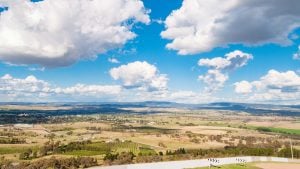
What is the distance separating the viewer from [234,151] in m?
152

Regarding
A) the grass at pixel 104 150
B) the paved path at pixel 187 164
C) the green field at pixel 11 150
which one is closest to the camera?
the paved path at pixel 187 164

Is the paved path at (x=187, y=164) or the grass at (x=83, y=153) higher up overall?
the paved path at (x=187, y=164)

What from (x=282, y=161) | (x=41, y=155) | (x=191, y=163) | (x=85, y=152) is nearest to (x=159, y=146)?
(x=85, y=152)

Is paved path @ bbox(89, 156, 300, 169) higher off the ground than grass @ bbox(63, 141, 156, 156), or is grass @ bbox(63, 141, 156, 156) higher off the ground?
paved path @ bbox(89, 156, 300, 169)

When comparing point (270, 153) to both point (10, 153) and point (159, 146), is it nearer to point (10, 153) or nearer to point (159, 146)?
point (159, 146)

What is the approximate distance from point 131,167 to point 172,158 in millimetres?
35580

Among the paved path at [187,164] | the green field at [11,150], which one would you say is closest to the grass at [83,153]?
the green field at [11,150]

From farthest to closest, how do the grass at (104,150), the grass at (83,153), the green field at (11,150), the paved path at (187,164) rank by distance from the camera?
1. the green field at (11,150)
2. the grass at (104,150)
3. the grass at (83,153)
4. the paved path at (187,164)

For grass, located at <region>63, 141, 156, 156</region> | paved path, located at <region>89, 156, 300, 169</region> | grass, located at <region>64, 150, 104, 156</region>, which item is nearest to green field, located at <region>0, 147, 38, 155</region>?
grass, located at <region>63, 141, 156, 156</region>

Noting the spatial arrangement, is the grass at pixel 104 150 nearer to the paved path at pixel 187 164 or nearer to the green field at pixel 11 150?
the green field at pixel 11 150

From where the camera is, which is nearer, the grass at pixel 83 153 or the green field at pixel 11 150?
the grass at pixel 83 153

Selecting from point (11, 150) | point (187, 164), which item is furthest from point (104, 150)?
point (187, 164)

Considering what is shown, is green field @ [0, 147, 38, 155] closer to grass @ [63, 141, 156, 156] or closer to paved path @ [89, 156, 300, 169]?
grass @ [63, 141, 156, 156]

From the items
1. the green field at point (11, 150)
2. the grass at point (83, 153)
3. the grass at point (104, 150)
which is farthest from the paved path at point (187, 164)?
the green field at point (11, 150)
